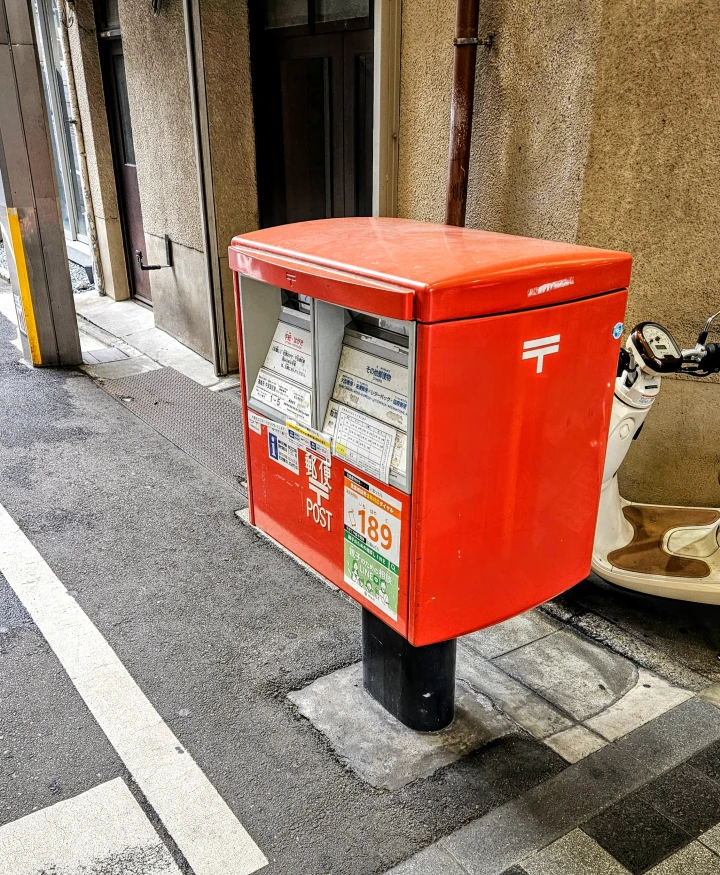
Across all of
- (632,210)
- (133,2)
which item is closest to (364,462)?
(632,210)

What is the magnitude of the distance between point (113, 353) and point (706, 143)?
550cm

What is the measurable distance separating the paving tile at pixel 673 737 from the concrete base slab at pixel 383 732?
0.45 meters

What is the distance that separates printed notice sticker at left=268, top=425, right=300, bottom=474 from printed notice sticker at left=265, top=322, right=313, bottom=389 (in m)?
0.18

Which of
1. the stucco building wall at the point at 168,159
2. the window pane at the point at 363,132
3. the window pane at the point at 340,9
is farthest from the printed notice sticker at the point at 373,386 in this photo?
the stucco building wall at the point at 168,159

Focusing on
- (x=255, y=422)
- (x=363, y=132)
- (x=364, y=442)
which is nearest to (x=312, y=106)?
(x=363, y=132)

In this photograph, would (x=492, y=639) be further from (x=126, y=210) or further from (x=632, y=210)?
(x=126, y=210)

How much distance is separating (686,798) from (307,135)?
4.86 m

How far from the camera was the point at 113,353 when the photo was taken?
23.8ft

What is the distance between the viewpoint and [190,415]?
5797 millimetres

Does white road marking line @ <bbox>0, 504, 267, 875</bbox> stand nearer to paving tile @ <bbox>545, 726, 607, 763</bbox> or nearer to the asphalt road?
the asphalt road

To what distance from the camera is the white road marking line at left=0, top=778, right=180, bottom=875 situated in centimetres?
228

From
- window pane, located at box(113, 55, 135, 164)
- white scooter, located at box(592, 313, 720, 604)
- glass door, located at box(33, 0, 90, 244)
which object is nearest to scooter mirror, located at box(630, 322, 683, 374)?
white scooter, located at box(592, 313, 720, 604)

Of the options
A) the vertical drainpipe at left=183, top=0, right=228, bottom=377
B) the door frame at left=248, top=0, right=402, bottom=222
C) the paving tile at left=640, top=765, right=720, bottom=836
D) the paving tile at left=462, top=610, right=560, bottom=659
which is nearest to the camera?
the paving tile at left=640, top=765, right=720, bottom=836

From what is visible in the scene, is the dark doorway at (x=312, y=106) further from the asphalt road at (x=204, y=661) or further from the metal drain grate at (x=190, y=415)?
the asphalt road at (x=204, y=661)
